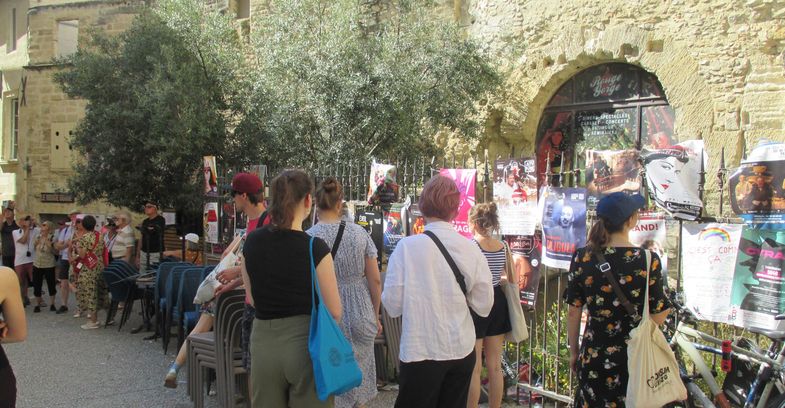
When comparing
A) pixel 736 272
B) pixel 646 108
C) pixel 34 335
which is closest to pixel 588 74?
pixel 646 108

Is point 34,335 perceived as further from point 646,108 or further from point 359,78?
point 646,108

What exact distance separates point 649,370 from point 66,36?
20315mm

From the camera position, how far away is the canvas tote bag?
321 cm

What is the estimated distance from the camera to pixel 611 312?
3.42 metres

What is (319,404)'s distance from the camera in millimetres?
3156

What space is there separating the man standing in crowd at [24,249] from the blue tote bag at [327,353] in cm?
922

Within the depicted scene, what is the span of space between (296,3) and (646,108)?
5.63 m

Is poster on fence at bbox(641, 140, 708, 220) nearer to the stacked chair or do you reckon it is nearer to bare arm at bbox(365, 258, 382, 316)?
bare arm at bbox(365, 258, 382, 316)

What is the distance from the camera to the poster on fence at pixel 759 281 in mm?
4070

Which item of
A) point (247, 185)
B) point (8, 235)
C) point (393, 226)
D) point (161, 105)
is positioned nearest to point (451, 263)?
point (247, 185)

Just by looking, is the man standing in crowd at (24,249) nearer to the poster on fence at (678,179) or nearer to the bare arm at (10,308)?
the bare arm at (10,308)

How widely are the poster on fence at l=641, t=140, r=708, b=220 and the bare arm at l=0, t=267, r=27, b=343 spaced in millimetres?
3996

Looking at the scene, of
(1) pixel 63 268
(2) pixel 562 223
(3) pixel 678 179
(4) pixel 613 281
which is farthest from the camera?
(1) pixel 63 268

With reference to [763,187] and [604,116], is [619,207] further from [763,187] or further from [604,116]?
[604,116]
